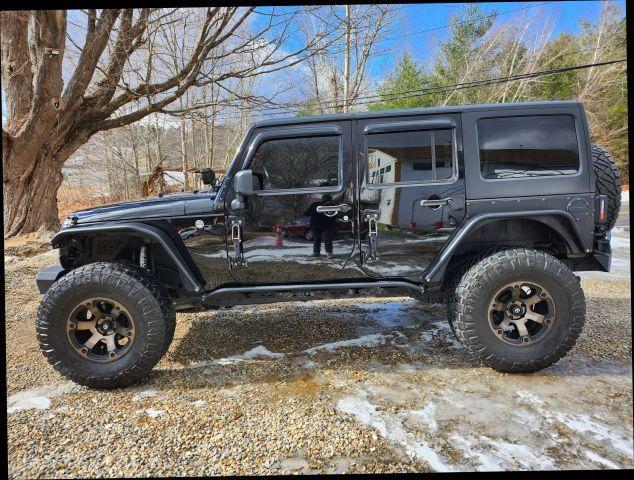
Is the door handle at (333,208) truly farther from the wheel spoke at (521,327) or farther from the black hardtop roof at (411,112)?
the wheel spoke at (521,327)

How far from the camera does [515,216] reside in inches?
101

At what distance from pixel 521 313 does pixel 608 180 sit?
3.99 ft

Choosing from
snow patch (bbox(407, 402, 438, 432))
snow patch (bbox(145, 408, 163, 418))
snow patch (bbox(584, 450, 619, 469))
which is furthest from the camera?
snow patch (bbox(145, 408, 163, 418))

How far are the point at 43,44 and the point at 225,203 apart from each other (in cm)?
139

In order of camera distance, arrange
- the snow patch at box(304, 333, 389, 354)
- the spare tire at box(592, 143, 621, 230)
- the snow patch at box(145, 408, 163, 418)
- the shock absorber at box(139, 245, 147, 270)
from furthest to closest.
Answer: the snow patch at box(304, 333, 389, 354) → the shock absorber at box(139, 245, 147, 270) → the spare tire at box(592, 143, 621, 230) → the snow patch at box(145, 408, 163, 418)

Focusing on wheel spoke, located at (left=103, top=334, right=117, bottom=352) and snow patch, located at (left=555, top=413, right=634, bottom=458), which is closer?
snow patch, located at (left=555, top=413, right=634, bottom=458)

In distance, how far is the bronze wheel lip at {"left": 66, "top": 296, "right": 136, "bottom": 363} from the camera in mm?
2543

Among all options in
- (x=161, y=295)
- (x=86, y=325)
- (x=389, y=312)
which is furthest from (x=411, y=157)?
(x=86, y=325)

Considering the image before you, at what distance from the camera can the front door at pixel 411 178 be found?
262 cm

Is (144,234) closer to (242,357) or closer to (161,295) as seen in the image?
(161,295)

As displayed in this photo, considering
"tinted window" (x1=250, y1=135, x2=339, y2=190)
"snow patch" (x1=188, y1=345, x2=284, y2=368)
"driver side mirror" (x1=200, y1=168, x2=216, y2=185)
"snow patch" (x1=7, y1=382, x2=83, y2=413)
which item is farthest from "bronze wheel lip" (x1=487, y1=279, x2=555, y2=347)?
"snow patch" (x1=7, y1=382, x2=83, y2=413)

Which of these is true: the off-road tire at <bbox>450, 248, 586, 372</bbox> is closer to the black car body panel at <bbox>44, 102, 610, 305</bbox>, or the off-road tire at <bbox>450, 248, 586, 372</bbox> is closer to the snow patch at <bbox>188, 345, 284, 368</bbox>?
the black car body panel at <bbox>44, 102, 610, 305</bbox>

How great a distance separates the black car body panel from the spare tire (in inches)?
9.5

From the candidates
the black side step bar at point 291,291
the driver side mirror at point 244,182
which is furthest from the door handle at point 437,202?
the driver side mirror at point 244,182
